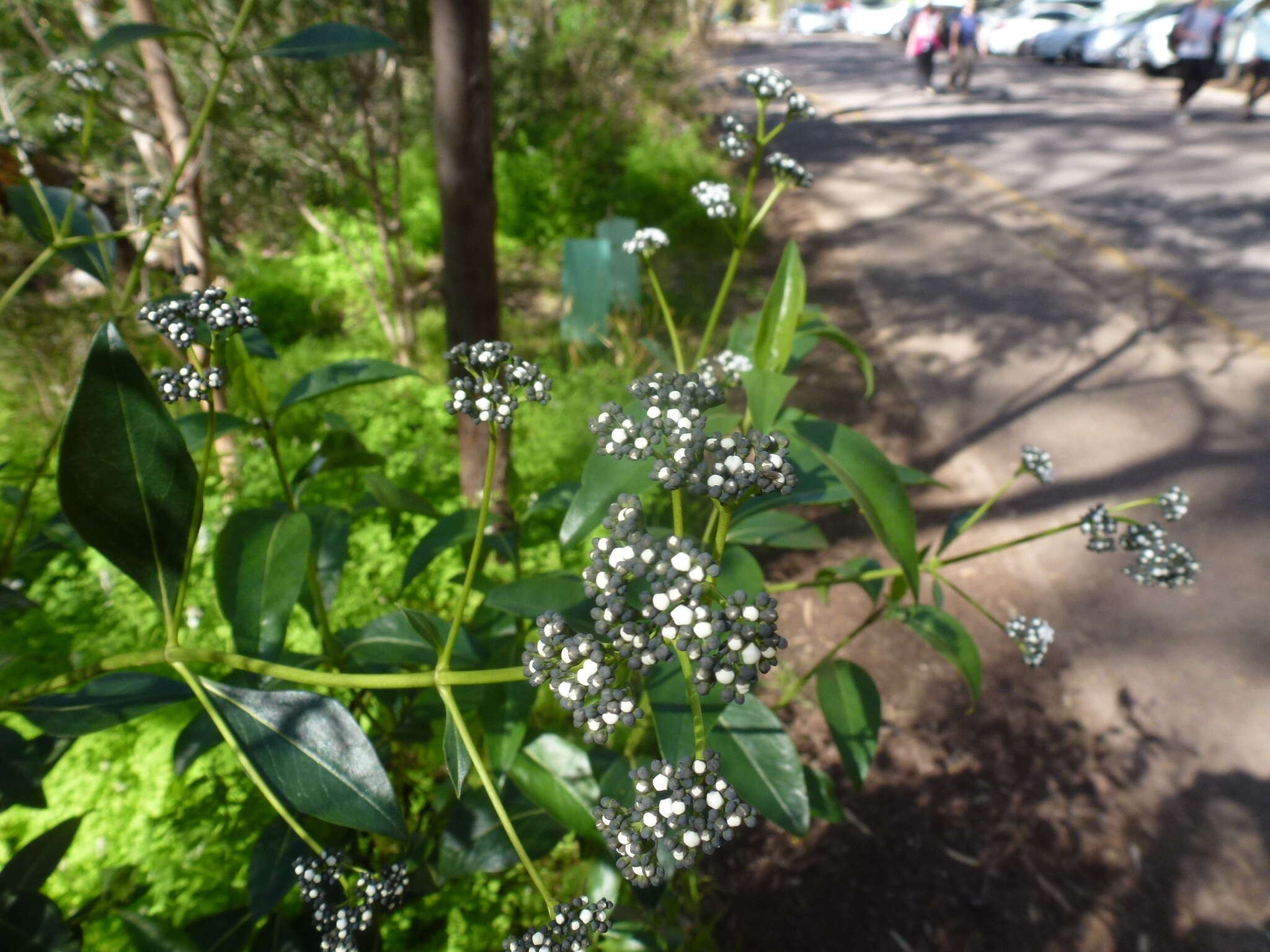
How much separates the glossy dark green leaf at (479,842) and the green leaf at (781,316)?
3.93ft

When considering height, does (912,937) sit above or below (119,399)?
below

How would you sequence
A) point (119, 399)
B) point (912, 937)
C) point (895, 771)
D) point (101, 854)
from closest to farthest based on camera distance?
1. point (119, 399)
2. point (101, 854)
3. point (912, 937)
4. point (895, 771)

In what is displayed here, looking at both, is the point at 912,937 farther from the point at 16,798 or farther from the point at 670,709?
the point at 16,798

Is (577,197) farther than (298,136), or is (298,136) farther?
(577,197)

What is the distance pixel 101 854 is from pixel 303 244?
6.56 meters

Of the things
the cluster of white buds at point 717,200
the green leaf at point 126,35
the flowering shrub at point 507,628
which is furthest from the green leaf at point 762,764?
the green leaf at point 126,35

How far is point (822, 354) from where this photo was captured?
666 centimetres

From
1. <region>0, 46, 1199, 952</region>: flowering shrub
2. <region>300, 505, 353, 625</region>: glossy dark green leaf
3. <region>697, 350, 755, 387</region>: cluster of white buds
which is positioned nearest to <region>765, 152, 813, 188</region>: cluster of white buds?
<region>0, 46, 1199, 952</region>: flowering shrub

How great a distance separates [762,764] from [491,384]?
93 cm

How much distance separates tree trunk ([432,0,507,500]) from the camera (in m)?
3.12

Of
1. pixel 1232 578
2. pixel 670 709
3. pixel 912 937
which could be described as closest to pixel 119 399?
pixel 670 709

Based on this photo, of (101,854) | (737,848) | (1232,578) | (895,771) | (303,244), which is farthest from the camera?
(303,244)

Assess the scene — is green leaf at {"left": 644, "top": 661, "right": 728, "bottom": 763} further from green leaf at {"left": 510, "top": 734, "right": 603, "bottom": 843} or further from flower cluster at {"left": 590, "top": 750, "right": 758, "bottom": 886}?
green leaf at {"left": 510, "top": 734, "right": 603, "bottom": 843}

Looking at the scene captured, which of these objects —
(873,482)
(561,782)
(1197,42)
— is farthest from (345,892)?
(1197,42)
